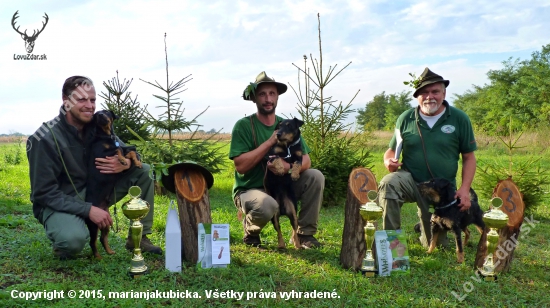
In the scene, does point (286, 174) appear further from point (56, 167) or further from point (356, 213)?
point (56, 167)

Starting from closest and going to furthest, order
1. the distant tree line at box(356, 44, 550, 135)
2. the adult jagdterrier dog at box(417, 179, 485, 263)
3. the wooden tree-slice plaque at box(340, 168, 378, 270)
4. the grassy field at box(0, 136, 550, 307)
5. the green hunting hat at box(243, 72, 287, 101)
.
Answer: the grassy field at box(0, 136, 550, 307)
the wooden tree-slice plaque at box(340, 168, 378, 270)
the adult jagdterrier dog at box(417, 179, 485, 263)
the green hunting hat at box(243, 72, 287, 101)
the distant tree line at box(356, 44, 550, 135)

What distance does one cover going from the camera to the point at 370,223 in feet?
11.2

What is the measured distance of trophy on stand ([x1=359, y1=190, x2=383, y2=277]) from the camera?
333 centimetres

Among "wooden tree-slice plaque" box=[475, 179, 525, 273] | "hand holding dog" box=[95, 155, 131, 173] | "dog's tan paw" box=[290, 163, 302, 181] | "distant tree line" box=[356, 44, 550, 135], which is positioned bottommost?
"wooden tree-slice plaque" box=[475, 179, 525, 273]

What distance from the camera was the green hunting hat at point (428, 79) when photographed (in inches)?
169

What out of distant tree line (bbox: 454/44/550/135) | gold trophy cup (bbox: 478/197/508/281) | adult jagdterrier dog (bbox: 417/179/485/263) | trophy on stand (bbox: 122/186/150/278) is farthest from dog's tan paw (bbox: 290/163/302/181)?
distant tree line (bbox: 454/44/550/135)

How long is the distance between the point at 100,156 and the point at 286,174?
1888 mm

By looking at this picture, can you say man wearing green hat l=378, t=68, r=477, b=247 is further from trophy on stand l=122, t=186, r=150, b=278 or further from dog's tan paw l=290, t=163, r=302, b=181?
trophy on stand l=122, t=186, r=150, b=278

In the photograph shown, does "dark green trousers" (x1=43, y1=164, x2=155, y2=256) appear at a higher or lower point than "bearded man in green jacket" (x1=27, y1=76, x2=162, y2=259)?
lower

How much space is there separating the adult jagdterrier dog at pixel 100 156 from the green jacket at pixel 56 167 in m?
0.13

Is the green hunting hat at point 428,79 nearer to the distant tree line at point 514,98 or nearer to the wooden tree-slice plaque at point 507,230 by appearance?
the wooden tree-slice plaque at point 507,230

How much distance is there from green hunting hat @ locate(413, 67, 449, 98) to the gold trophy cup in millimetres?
1472

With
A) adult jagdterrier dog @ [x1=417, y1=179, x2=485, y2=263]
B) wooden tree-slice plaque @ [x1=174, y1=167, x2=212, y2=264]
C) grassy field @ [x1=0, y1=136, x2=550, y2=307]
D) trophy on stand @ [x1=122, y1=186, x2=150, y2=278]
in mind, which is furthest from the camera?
adult jagdterrier dog @ [x1=417, y1=179, x2=485, y2=263]

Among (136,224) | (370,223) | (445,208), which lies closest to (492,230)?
(445,208)
